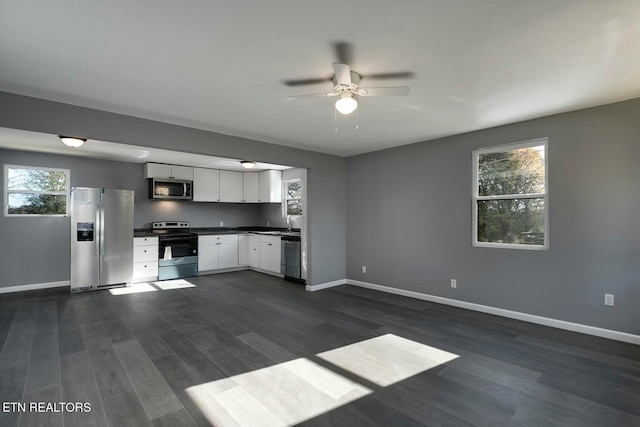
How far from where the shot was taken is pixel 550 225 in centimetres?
365

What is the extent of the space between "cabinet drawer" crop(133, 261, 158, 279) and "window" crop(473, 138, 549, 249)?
571 centimetres

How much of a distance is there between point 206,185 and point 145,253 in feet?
6.39

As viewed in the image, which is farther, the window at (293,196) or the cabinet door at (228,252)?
the window at (293,196)

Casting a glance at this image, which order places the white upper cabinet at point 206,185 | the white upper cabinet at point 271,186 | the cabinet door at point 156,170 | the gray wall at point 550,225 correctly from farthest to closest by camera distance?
the white upper cabinet at point 271,186 → the white upper cabinet at point 206,185 → the cabinet door at point 156,170 → the gray wall at point 550,225

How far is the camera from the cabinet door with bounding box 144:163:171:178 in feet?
20.7

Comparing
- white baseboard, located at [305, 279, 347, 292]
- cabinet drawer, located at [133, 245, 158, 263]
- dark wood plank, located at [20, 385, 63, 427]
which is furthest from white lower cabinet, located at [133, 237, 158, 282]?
dark wood plank, located at [20, 385, 63, 427]

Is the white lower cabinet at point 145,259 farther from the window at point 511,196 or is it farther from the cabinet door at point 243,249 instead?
the window at point 511,196

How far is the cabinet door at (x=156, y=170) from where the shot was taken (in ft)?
20.7

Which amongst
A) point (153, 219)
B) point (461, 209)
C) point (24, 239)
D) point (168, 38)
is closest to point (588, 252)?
point (461, 209)

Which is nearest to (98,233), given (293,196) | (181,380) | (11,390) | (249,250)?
(249,250)

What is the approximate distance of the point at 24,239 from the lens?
17.5 feet

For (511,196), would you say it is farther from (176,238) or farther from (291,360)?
(176,238)

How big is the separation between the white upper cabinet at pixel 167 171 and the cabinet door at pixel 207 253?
140 cm

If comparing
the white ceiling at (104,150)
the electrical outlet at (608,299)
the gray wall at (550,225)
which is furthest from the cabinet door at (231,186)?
the electrical outlet at (608,299)
